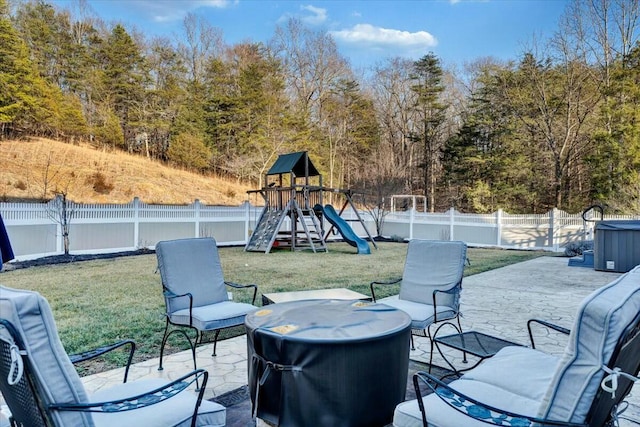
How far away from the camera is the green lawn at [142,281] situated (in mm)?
4023

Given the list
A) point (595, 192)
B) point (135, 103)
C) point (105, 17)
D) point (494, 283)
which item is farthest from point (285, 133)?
point (494, 283)

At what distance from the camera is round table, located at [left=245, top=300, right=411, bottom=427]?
6.77 ft

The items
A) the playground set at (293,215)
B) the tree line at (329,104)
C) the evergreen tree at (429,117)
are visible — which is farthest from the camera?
the evergreen tree at (429,117)

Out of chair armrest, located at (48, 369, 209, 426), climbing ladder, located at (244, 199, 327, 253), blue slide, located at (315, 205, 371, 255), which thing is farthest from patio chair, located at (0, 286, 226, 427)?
blue slide, located at (315, 205, 371, 255)

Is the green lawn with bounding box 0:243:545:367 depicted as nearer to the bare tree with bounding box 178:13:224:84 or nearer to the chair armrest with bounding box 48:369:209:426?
the chair armrest with bounding box 48:369:209:426

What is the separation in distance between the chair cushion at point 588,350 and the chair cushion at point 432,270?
2.20 meters

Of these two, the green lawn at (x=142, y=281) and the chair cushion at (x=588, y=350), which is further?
the green lawn at (x=142, y=281)

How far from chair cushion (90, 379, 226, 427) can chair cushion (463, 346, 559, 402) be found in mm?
1251

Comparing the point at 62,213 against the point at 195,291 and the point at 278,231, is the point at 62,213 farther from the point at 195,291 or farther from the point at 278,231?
the point at 195,291

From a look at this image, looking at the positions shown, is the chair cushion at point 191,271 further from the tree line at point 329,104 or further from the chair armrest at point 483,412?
the tree line at point 329,104

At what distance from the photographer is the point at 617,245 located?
8.16 m

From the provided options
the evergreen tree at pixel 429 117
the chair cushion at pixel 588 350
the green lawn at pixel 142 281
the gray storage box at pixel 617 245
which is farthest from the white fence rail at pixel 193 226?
the chair cushion at pixel 588 350

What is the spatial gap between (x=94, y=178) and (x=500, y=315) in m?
20.1

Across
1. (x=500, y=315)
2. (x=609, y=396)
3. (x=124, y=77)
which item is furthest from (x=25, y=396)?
(x=124, y=77)
